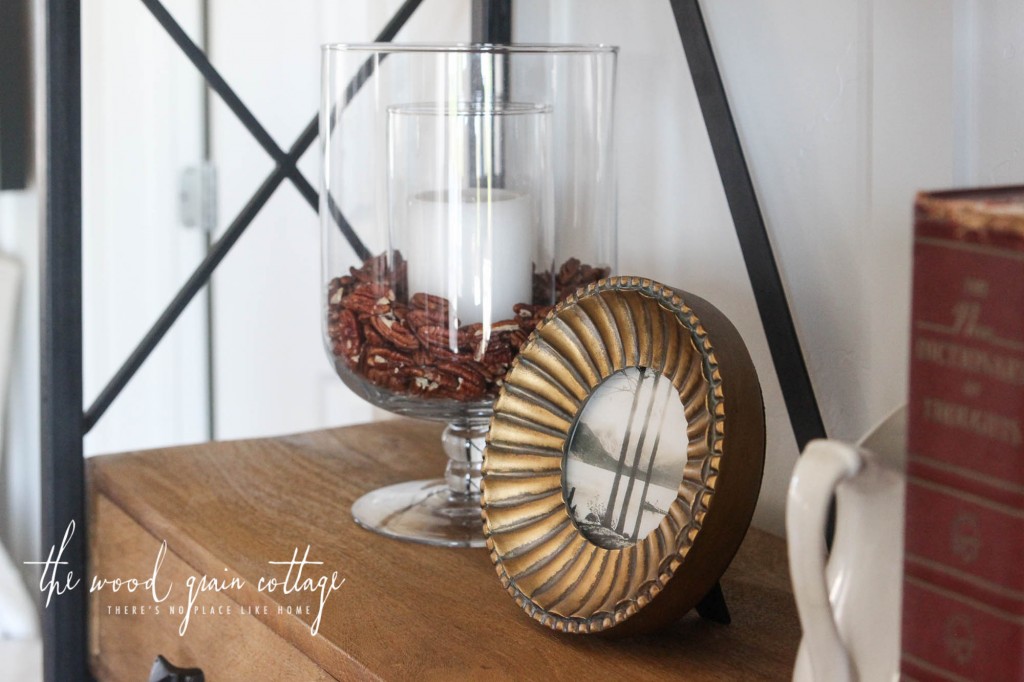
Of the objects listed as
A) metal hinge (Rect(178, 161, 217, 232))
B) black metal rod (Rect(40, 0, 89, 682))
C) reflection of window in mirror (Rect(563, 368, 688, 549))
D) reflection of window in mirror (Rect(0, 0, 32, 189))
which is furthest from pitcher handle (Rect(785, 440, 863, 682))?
metal hinge (Rect(178, 161, 217, 232))

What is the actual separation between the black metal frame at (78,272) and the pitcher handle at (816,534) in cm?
26

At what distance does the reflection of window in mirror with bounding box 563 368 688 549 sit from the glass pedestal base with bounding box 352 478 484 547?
0.14 m

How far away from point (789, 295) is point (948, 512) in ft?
1.18

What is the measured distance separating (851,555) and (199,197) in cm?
123

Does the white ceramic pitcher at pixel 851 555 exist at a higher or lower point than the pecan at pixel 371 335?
lower

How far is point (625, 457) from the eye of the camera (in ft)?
1.61

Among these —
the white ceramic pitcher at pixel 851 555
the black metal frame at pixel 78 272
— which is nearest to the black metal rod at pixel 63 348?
the black metal frame at pixel 78 272

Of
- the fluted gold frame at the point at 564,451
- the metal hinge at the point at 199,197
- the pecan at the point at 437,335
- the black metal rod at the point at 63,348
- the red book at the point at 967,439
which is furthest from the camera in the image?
the metal hinge at the point at 199,197

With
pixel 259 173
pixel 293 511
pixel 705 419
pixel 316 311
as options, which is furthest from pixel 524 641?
pixel 259 173

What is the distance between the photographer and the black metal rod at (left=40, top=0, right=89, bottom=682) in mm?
710

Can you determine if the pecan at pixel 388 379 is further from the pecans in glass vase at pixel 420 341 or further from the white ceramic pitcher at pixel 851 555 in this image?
the white ceramic pitcher at pixel 851 555

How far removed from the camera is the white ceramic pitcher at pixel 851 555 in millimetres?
325

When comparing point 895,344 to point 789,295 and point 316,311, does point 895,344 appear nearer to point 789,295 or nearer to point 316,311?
point 789,295

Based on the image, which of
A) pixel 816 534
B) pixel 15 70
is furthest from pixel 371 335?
pixel 15 70
